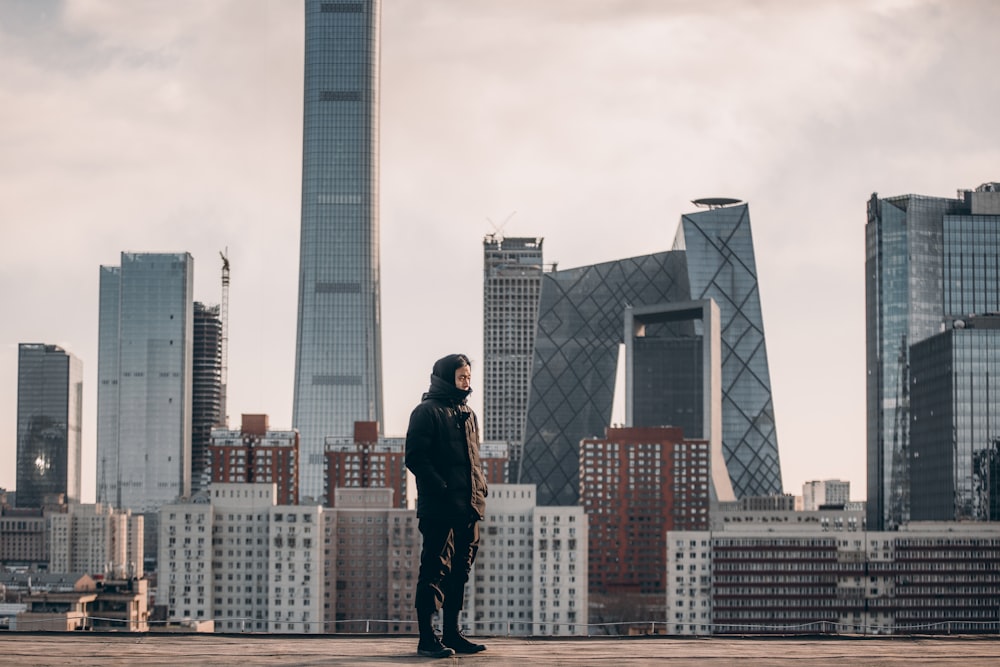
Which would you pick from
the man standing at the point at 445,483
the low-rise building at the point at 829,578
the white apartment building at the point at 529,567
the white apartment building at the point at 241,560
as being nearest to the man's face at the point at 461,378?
the man standing at the point at 445,483

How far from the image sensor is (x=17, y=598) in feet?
604

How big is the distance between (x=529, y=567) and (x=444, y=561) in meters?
137

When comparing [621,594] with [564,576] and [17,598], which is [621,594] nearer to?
[564,576]

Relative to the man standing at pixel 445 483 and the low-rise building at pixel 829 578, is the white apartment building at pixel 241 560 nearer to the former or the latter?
the low-rise building at pixel 829 578

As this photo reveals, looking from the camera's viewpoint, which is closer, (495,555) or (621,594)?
(495,555)

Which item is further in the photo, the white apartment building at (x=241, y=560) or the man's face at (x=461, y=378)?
the white apartment building at (x=241, y=560)

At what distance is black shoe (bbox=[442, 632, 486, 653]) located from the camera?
22078mm

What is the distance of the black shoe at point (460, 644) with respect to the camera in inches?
869

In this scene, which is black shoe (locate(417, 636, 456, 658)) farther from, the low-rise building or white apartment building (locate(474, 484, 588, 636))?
the low-rise building

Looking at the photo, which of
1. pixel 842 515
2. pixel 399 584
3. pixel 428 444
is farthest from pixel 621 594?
pixel 428 444

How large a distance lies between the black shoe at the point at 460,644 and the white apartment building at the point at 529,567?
133126 millimetres

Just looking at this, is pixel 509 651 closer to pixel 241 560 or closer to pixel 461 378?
pixel 461 378

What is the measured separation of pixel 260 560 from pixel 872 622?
54.2 m

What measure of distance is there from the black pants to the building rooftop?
648mm
